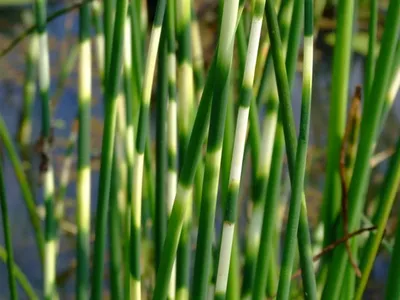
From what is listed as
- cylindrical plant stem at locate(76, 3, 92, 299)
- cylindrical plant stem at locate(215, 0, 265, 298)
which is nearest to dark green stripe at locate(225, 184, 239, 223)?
cylindrical plant stem at locate(215, 0, 265, 298)

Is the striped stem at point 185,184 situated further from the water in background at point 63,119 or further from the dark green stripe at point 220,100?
the water in background at point 63,119

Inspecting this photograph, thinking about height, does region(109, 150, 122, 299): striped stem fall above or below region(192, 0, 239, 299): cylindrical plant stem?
below

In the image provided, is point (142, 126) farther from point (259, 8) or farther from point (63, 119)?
point (63, 119)

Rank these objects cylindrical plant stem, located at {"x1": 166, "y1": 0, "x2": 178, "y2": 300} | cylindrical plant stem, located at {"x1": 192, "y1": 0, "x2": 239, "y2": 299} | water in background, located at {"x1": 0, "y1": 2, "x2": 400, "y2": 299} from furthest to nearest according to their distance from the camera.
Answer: water in background, located at {"x1": 0, "y1": 2, "x2": 400, "y2": 299}
cylindrical plant stem, located at {"x1": 166, "y1": 0, "x2": 178, "y2": 300}
cylindrical plant stem, located at {"x1": 192, "y1": 0, "x2": 239, "y2": 299}

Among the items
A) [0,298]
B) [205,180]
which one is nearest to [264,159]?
[205,180]

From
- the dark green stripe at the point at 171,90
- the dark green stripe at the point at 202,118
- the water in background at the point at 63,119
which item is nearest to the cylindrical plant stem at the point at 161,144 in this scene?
the dark green stripe at the point at 171,90

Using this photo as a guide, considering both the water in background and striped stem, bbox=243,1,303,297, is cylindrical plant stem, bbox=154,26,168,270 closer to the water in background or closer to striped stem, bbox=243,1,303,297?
striped stem, bbox=243,1,303,297

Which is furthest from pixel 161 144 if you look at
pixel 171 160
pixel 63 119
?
pixel 63 119
